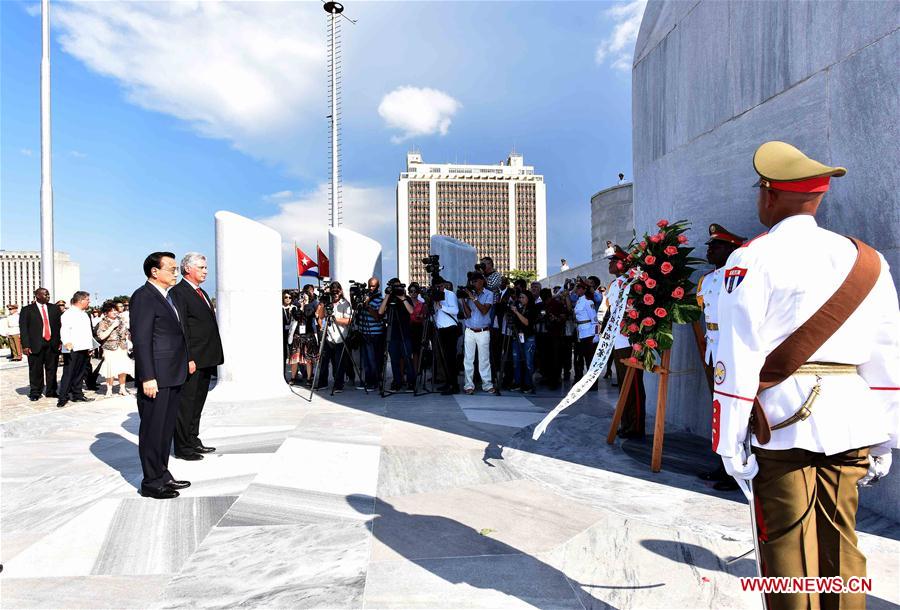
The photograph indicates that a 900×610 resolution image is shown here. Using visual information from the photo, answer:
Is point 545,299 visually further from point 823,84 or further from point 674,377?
point 823,84

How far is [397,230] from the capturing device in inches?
5044

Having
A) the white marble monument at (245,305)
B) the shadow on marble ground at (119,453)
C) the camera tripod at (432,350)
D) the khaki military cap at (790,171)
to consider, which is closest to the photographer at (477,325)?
the camera tripod at (432,350)

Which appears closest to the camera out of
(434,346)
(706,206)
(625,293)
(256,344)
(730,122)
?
(625,293)

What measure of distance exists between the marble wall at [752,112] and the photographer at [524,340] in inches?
91.7

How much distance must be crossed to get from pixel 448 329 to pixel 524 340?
1.19 m

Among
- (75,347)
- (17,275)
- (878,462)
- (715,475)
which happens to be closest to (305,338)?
(75,347)

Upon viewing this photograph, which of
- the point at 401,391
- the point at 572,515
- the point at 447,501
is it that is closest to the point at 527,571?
the point at 572,515

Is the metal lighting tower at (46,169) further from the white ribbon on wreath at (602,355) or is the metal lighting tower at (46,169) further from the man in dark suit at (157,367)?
the white ribbon on wreath at (602,355)

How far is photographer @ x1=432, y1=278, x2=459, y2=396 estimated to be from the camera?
8500mm

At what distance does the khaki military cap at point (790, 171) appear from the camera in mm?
1888

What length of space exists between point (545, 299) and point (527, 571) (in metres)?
6.88

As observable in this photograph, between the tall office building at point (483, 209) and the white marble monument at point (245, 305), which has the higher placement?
the tall office building at point (483, 209)

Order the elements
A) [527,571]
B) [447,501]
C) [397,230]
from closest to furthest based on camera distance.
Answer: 1. [527,571]
2. [447,501]
3. [397,230]

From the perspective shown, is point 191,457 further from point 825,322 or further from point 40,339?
point 40,339
